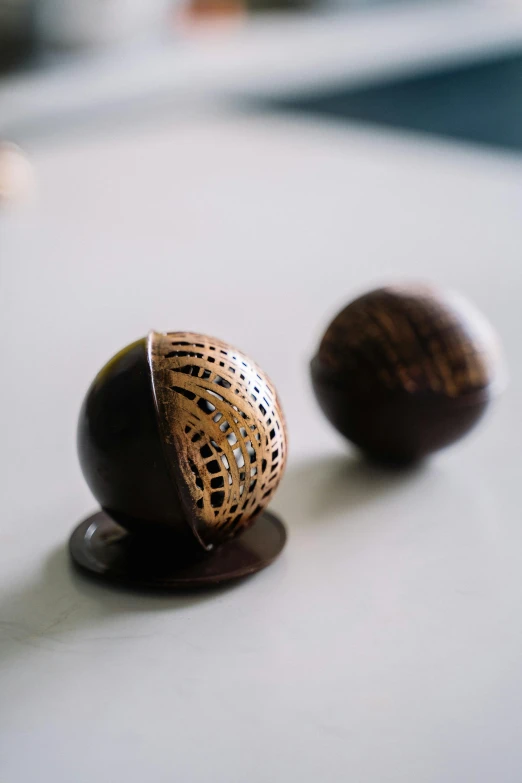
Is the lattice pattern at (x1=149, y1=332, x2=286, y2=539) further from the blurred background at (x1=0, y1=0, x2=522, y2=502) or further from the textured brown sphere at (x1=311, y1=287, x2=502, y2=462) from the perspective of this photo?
the blurred background at (x1=0, y1=0, x2=522, y2=502)

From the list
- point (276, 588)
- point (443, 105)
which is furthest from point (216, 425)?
point (443, 105)

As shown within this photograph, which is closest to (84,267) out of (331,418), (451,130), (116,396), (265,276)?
(265,276)

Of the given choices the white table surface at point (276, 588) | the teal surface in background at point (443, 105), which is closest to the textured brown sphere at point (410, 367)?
the white table surface at point (276, 588)

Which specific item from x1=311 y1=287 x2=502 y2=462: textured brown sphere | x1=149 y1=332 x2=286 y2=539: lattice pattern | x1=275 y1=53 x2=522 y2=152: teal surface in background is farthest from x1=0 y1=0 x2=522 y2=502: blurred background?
x1=149 y1=332 x2=286 y2=539: lattice pattern

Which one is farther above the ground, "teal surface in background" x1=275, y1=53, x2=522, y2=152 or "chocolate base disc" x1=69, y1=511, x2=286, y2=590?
"teal surface in background" x1=275, y1=53, x2=522, y2=152

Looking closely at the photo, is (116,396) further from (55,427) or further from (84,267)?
(84,267)

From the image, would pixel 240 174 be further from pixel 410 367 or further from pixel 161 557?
pixel 161 557
